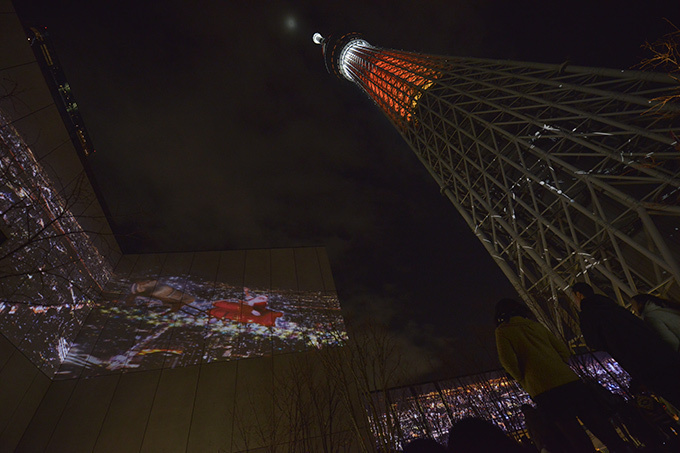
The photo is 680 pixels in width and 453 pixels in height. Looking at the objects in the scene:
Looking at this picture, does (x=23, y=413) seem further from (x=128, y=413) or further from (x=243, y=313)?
(x=243, y=313)

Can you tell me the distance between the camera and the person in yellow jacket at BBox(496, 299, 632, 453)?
7.80 ft

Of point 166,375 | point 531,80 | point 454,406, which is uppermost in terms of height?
point 531,80

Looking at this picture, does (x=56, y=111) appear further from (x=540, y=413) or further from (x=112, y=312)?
(x=540, y=413)

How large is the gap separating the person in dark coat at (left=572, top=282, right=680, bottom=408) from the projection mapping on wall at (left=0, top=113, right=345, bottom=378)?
755cm

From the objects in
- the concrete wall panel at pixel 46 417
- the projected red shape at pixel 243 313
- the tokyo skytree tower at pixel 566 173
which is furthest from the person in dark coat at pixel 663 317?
the concrete wall panel at pixel 46 417

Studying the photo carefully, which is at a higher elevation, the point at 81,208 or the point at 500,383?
the point at 81,208

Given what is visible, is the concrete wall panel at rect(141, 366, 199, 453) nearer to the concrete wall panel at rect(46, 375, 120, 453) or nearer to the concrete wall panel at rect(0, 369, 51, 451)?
the concrete wall panel at rect(46, 375, 120, 453)

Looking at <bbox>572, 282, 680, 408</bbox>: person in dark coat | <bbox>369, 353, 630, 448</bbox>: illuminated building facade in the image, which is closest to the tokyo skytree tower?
<bbox>369, 353, 630, 448</bbox>: illuminated building facade

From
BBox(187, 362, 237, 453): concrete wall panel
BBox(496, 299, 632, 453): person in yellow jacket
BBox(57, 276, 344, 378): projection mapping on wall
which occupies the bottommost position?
BBox(496, 299, 632, 453): person in yellow jacket

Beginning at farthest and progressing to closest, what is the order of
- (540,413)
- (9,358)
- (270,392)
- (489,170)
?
(489,170) → (270,392) → (9,358) → (540,413)

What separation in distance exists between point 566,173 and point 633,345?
10483 millimetres

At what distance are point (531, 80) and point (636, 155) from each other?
5.90m

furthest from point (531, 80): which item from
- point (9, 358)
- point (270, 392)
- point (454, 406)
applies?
point (9, 358)

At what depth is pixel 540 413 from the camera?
2510 millimetres
